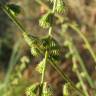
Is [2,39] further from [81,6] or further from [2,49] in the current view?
[81,6]

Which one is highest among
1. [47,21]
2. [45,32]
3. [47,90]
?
[47,21]

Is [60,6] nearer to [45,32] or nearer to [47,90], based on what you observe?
[47,90]

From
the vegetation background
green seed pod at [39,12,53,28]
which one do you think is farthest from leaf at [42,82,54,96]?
the vegetation background

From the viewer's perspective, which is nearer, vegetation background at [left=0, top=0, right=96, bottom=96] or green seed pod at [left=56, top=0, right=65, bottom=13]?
green seed pod at [left=56, top=0, right=65, bottom=13]

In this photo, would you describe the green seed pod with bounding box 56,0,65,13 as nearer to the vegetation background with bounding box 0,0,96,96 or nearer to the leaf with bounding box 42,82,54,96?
the leaf with bounding box 42,82,54,96

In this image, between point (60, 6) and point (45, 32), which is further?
point (45, 32)

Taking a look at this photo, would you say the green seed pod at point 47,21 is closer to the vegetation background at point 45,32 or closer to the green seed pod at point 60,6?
the green seed pod at point 60,6

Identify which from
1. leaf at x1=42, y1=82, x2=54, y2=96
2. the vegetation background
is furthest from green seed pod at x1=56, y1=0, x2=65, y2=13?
the vegetation background

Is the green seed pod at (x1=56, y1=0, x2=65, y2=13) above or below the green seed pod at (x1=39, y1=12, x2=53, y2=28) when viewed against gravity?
above

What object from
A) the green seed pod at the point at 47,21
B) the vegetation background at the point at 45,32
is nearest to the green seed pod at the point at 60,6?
the green seed pod at the point at 47,21

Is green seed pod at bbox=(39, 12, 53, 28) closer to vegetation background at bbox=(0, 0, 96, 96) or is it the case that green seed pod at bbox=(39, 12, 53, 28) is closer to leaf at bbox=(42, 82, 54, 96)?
leaf at bbox=(42, 82, 54, 96)

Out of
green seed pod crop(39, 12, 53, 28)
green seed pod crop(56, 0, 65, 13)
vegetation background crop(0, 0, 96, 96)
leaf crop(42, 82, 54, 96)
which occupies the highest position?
green seed pod crop(56, 0, 65, 13)

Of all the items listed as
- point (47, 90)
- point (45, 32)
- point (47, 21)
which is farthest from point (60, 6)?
point (45, 32)
